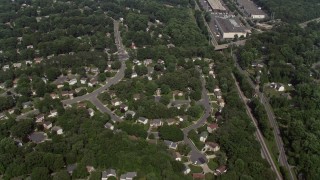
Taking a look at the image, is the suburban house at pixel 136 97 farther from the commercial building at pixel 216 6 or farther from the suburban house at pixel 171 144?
the commercial building at pixel 216 6

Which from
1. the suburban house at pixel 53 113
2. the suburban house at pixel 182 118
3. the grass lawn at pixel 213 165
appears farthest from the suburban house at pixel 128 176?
the suburban house at pixel 53 113

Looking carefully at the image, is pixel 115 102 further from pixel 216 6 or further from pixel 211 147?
pixel 216 6

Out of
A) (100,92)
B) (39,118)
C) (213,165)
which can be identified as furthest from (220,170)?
(39,118)

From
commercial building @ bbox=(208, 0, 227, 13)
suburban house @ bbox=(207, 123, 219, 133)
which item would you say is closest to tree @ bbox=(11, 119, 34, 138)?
suburban house @ bbox=(207, 123, 219, 133)

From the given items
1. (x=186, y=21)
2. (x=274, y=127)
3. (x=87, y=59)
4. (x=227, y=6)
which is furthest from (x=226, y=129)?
(x=227, y=6)

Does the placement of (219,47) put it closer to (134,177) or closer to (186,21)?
(186,21)

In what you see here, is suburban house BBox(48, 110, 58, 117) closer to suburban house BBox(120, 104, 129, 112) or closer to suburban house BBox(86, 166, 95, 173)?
suburban house BBox(120, 104, 129, 112)
